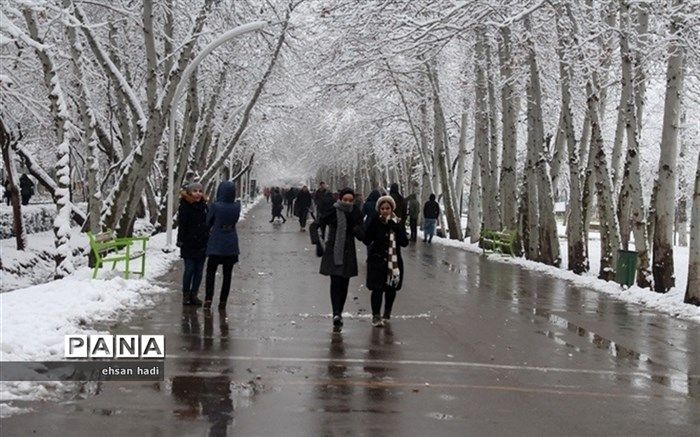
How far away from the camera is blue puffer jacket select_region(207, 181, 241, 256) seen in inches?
487

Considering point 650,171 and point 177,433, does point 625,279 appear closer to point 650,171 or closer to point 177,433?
point 177,433

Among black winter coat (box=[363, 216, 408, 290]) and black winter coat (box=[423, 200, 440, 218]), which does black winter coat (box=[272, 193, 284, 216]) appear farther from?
black winter coat (box=[363, 216, 408, 290])

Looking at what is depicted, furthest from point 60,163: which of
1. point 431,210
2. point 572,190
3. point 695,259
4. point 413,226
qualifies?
point 413,226

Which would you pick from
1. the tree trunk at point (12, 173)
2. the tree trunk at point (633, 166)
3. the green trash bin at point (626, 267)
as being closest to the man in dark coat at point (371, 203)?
the tree trunk at point (633, 166)

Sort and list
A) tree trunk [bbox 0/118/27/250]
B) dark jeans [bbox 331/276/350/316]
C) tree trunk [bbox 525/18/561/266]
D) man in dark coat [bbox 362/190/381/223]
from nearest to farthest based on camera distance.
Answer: dark jeans [bbox 331/276/350/316] < tree trunk [bbox 0/118/27/250] < man in dark coat [bbox 362/190/381/223] < tree trunk [bbox 525/18/561/266]

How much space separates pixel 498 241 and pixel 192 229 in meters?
15.5

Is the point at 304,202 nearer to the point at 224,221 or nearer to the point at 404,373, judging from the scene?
the point at 224,221

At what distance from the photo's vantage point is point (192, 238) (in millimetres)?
12914

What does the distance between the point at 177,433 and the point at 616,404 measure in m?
3.73

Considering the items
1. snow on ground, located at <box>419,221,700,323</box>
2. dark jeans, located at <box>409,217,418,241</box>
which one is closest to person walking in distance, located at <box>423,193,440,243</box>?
dark jeans, located at <box>409,217,418,241</box>

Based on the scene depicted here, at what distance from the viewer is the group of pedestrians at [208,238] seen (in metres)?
12.4

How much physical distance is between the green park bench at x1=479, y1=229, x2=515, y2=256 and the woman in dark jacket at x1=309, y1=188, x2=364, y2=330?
15.5m

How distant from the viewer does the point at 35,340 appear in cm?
861

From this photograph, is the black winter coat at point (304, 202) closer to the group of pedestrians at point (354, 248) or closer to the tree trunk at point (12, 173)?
the tree trunk at point (12, 173)
